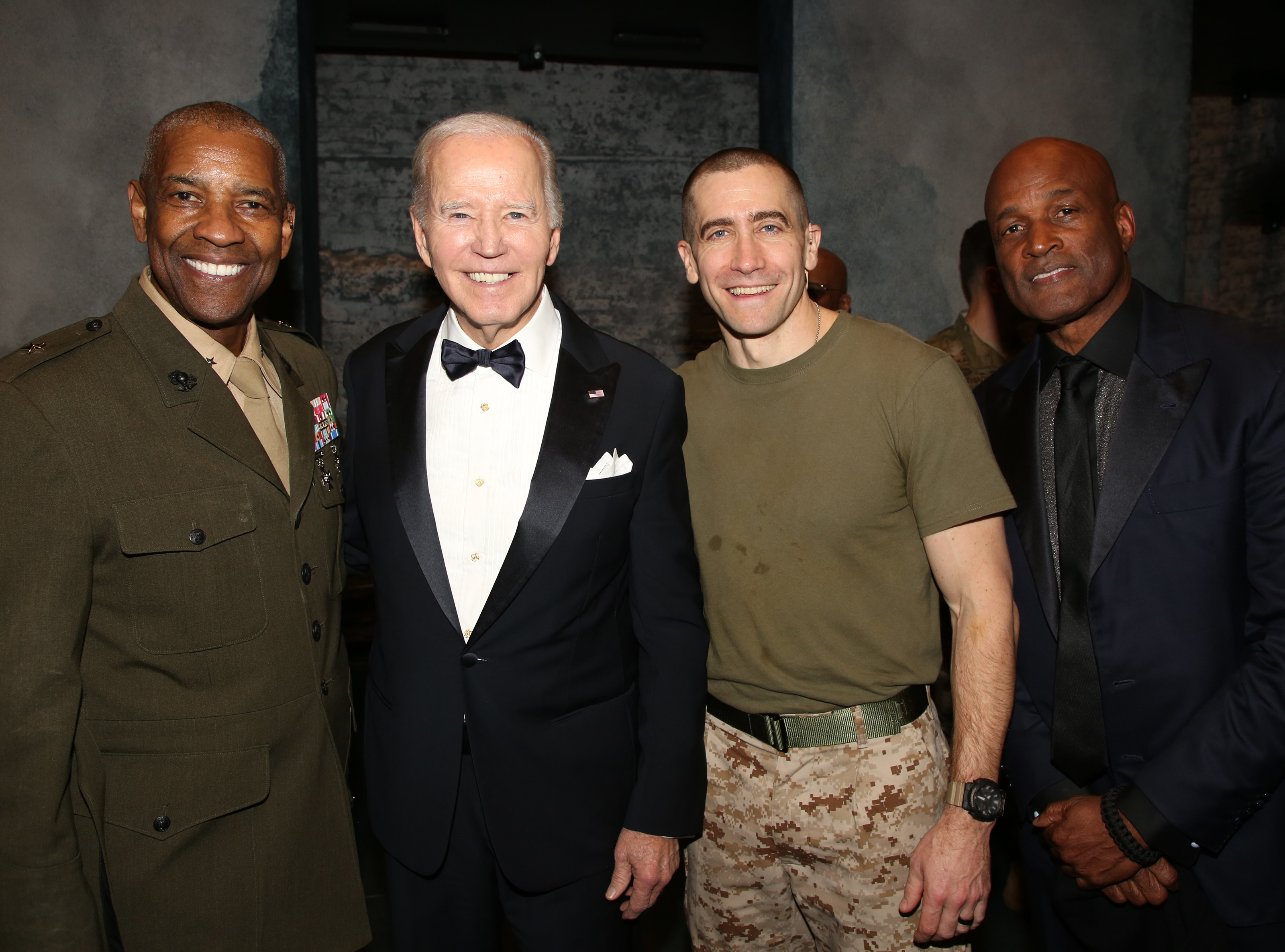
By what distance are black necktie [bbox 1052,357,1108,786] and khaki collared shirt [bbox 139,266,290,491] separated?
1.68 m

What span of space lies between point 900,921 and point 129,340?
1987 millimetres

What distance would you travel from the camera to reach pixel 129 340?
165 centimetres

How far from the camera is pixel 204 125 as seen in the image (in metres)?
1.71

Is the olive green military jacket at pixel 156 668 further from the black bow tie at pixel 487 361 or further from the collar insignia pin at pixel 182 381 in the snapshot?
the black bow tie at pixel 487 361

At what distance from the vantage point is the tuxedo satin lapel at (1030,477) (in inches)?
73.1

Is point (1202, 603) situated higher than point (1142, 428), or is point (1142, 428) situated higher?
point (1142, 428)

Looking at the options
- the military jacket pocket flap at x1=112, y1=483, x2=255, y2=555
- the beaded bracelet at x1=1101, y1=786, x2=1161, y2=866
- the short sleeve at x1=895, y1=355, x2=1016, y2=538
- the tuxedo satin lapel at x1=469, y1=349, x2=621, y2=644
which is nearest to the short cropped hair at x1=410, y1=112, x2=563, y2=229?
the tuxedo satin lapel at x1=469, y1=349, x2=621, y2=644

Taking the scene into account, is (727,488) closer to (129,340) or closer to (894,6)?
(129,340)

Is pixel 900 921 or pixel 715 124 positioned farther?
pixel 715 124

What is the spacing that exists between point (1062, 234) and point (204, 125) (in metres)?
1.88

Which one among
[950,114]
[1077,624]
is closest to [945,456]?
[1077,624]

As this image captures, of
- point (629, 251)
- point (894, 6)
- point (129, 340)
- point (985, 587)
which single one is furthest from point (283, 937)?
point (629, 251)

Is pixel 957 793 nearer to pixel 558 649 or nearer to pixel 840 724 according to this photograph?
pixel 840 724

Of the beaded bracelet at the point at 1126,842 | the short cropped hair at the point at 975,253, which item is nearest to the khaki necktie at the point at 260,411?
the beaded bracelet at the point at 1126,842
